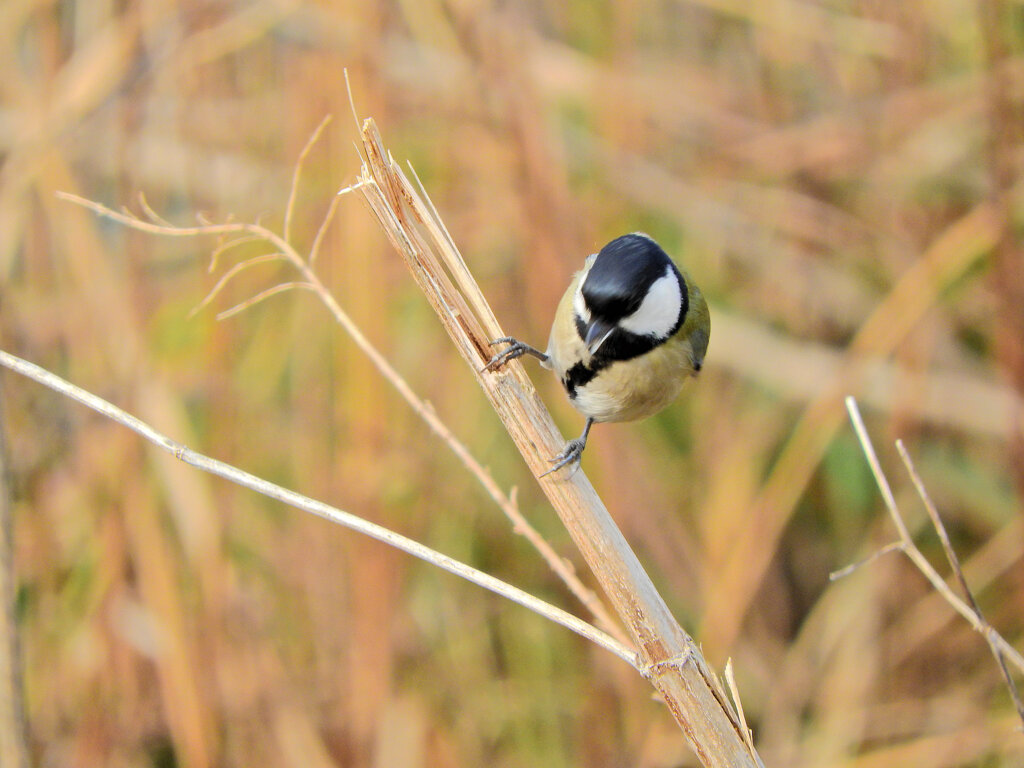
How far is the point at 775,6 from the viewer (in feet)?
7.86

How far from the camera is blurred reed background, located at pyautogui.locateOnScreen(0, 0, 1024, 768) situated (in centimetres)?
176

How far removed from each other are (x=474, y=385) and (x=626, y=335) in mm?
909

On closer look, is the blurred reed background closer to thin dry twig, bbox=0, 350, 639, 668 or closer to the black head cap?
the black head cap

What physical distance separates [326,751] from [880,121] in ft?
6.82

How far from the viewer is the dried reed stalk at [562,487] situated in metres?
0.88

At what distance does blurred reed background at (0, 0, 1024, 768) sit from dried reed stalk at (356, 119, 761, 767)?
0.60 meters

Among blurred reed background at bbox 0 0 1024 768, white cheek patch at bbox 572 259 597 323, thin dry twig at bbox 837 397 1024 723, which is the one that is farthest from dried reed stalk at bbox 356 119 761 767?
blurred reed background at bbox 0 0 1024 768

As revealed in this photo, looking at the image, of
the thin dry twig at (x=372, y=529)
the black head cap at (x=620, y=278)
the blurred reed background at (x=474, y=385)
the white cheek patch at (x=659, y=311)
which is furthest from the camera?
the blurred reed background at (x=474, y=385)

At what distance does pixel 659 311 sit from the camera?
151 cm

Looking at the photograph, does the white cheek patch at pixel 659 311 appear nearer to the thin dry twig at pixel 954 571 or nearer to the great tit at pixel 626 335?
the great tit at pixel 626 335

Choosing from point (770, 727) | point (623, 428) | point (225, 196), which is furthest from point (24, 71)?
point (770, 727)

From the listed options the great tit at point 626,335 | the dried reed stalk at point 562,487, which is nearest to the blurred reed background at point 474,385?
the great tit at point 626,335

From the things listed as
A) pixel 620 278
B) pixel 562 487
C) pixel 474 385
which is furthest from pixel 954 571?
pixel 474 385

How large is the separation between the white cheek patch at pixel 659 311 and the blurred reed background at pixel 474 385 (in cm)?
36
